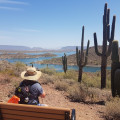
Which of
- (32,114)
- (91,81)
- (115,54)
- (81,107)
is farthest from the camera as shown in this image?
(91,81)

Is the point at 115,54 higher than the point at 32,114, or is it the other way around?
the point at 115,54

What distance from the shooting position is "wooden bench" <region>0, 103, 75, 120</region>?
3.00m

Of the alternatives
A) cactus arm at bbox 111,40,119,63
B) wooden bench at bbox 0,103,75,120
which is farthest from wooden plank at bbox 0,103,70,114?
cactus arm at bbox 111,40,119,63

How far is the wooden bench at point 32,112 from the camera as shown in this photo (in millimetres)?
2998

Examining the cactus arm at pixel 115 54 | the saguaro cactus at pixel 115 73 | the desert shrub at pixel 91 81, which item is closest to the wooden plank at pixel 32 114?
the saguaro cactus at pixel 115 73

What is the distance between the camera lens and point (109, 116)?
19.5 ft

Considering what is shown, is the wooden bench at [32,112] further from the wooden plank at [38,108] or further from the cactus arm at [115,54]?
the cactus arm at [115,54]

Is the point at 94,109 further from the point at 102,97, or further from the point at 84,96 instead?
the point at 102,97

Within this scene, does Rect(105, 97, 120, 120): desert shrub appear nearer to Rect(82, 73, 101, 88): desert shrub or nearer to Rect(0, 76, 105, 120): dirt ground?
Rect(0, 76, 105, 120): dirt ground

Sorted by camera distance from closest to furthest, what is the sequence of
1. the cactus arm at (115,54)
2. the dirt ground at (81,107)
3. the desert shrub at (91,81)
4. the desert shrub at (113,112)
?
the desert shrub at (113,112)
the dirt ground at (81,107)
the cactus arm at (115,54)
the desert shrub at (91,81)

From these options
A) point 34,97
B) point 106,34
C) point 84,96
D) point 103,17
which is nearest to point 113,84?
point 84,96

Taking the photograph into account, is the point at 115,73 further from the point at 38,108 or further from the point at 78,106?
the point at 38,108

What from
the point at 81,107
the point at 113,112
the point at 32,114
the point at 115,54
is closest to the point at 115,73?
the point at 115,54

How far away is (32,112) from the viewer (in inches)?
123
